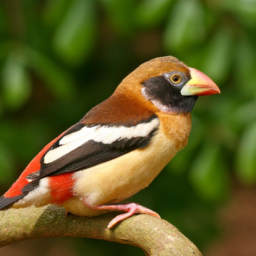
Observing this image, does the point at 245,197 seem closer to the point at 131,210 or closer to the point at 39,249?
the point at 39,249

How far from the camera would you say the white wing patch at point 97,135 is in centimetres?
271

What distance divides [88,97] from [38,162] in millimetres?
2604

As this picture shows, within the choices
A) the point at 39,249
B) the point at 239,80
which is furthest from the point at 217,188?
the point at 39,249

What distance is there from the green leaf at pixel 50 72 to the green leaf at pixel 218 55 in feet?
4.13

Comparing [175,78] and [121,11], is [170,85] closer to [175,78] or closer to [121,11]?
[175,78]

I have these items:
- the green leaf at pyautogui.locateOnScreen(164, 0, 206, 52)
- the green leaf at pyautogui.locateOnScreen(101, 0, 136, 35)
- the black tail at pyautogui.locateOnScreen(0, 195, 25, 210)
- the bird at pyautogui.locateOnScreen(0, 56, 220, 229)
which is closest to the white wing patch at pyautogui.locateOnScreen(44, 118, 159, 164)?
the bird at pyautogui.locateOnScreen(0, 56, 220, 229)

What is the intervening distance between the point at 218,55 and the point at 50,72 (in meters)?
1.46

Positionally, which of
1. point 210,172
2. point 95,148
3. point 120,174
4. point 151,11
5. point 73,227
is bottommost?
point 210,172

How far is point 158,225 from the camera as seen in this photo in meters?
2.47

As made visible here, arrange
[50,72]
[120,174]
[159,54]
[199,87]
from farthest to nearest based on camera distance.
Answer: [159,54]
[50,72]
[199,87]
[120,174]

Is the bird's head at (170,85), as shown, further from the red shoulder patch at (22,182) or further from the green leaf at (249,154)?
the green leaf at (249,154)

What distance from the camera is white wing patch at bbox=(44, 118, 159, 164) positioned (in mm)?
2711

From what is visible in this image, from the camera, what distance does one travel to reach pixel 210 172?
4.20m

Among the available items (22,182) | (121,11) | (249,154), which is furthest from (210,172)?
(22,182)
